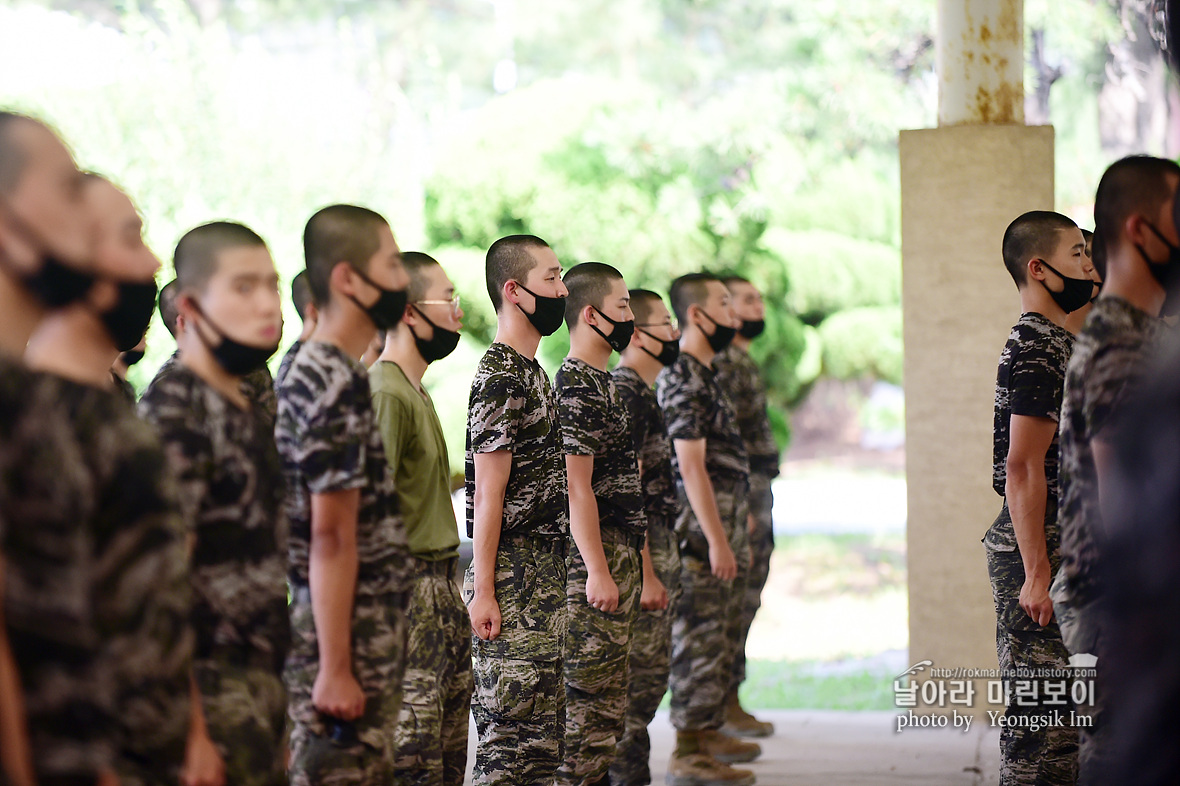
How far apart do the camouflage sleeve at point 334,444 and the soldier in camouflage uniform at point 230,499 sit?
0.09 meters

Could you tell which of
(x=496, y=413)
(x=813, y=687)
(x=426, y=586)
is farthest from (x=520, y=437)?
(x=813, y=687)

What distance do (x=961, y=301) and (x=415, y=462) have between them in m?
3.14

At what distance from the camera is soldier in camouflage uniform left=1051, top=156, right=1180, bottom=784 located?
8.45 feet

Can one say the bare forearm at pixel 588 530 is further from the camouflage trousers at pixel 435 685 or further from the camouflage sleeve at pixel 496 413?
the camouflage trousers at pixel 435 685

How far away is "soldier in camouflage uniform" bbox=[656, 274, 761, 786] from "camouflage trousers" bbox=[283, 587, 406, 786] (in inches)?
97.7

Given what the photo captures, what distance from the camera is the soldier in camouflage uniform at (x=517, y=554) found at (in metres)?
3.55

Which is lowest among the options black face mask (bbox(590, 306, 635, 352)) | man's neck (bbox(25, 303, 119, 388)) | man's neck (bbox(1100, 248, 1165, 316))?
man's neck (bbox(25, 303, 119, 388))

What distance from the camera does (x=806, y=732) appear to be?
19.1ft

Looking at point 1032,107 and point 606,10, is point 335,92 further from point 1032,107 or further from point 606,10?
point 1032,107

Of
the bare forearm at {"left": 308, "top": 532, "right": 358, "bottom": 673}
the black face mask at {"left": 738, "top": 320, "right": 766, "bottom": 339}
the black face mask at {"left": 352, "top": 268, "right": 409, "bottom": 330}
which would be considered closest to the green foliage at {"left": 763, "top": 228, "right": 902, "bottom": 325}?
the black face mask at {"left": 738, "top": 320, "right": 766, "bottom": 339}

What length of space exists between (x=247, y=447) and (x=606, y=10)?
13963 mm

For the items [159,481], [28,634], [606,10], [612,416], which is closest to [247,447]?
[159,481]

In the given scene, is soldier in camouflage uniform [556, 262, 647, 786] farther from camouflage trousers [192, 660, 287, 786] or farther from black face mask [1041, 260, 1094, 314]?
camouflage trousers [192, 660, 287, 786]

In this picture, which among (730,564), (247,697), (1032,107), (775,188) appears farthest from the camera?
(1032,107)
